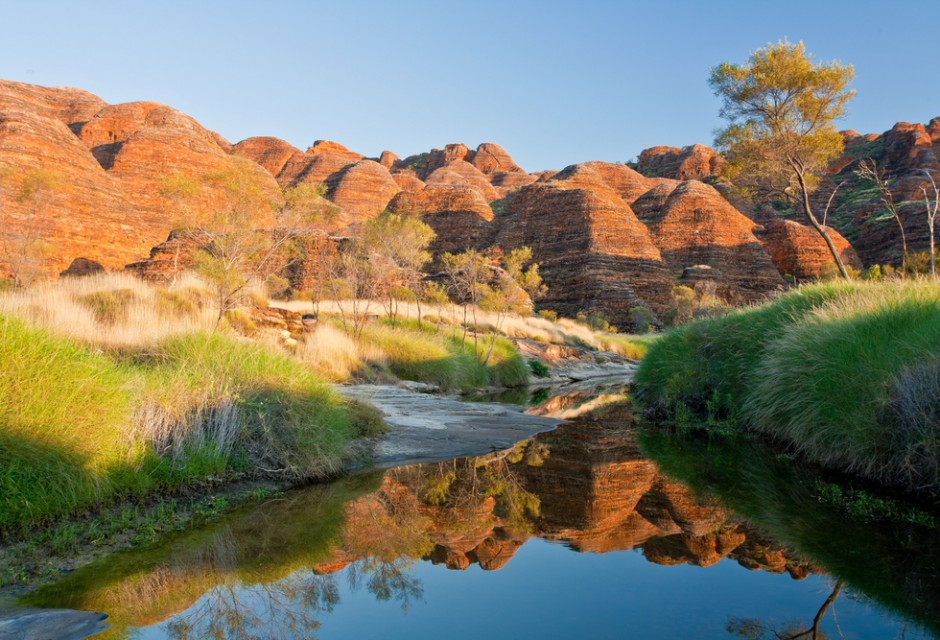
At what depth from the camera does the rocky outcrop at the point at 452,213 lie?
225 ft

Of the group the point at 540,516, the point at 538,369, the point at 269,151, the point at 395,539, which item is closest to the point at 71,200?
the point at 538,369

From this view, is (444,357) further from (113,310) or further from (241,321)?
(113,310)

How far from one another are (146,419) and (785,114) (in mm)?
25393

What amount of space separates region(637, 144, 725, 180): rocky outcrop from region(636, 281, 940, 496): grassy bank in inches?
3780

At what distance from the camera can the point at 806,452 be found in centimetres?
740

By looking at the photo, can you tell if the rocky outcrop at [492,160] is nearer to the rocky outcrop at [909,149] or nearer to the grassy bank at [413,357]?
the rocky outcrop at [909,149]

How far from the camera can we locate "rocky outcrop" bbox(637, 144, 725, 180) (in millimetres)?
103625

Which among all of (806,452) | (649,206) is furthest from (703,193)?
(806,452)

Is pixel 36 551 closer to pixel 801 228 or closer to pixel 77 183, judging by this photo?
pixel 77 183

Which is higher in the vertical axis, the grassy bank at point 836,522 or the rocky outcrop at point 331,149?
the rocky outcrop at point 331,149

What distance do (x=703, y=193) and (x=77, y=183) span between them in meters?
65.2

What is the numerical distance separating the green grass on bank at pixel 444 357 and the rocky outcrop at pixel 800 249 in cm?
5724

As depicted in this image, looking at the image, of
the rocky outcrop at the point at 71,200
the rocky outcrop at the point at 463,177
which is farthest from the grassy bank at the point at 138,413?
the rocky outcrop at the point at 463,177

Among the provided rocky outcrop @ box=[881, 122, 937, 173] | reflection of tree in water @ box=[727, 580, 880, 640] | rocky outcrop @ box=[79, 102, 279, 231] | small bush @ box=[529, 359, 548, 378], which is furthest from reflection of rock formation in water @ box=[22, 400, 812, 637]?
rocky outcrop @ box=[881, 122, 937, 173]
